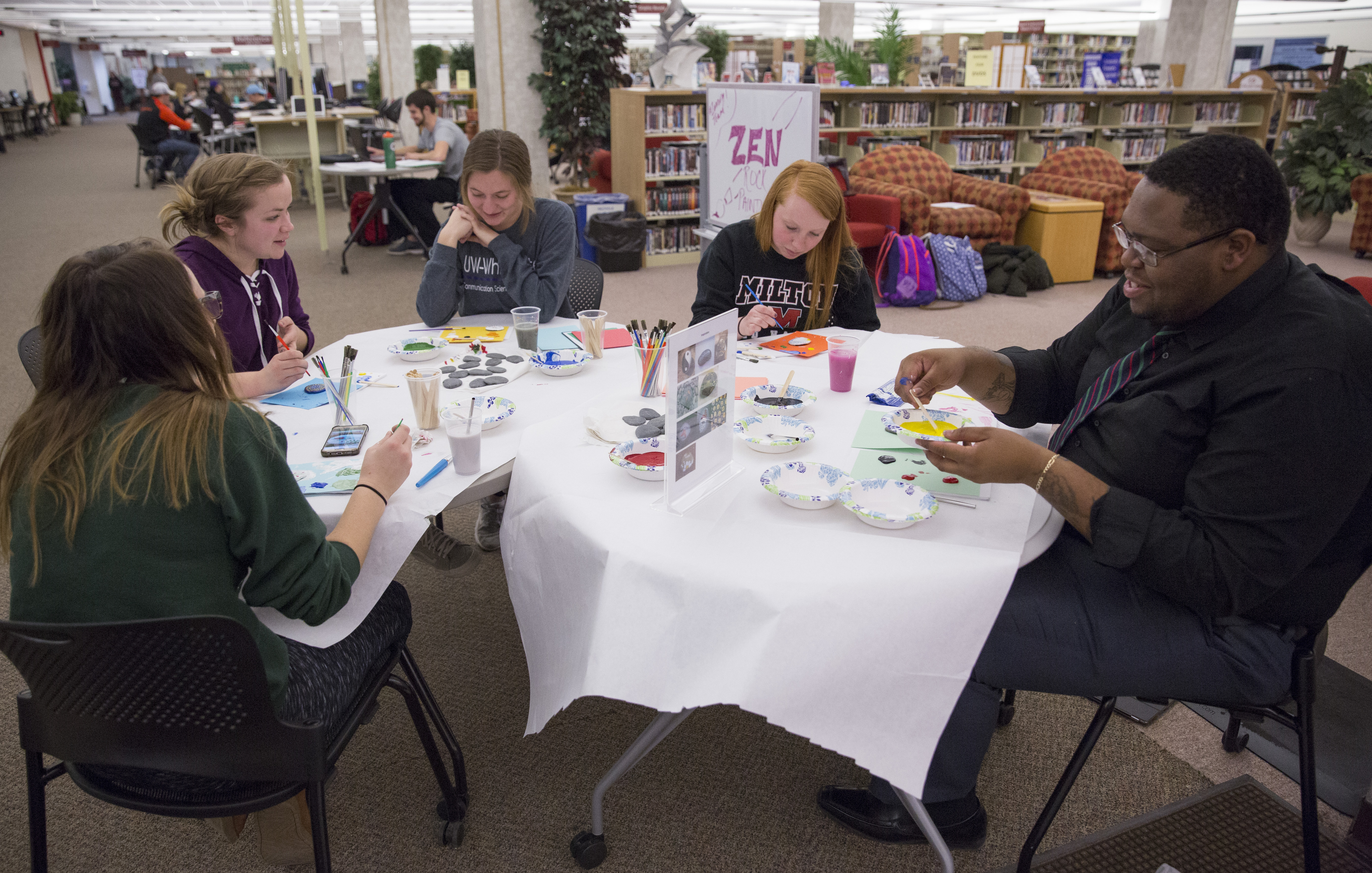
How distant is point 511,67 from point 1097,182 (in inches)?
192

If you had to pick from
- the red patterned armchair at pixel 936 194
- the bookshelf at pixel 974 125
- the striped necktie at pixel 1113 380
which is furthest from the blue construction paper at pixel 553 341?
the bookshelf at pixel 974 125

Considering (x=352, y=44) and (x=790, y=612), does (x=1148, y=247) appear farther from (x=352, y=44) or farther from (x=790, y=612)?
(x=352, y=44)

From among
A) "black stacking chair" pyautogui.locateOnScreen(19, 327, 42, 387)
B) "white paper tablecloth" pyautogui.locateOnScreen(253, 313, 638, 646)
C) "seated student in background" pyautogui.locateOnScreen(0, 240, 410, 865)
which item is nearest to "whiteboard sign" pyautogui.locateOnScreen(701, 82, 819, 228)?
"white paper tablecloth" pyautogui.locateOnScreen(253, 313, 638, 646)

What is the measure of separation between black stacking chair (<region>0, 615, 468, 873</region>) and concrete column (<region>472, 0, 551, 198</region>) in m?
6.51

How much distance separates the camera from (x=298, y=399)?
1.86 m

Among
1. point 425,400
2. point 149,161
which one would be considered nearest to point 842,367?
point 425,400

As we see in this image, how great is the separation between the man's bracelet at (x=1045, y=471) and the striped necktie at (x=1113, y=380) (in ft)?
0.59

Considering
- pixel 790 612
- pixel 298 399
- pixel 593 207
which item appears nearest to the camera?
pixel 790 612

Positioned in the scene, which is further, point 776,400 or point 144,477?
point 776,400

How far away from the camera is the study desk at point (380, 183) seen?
6.34m

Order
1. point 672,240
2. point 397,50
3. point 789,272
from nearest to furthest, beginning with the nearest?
point 789,272
point 672,240
point 397,50

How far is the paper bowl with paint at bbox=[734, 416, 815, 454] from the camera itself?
61.8 inches

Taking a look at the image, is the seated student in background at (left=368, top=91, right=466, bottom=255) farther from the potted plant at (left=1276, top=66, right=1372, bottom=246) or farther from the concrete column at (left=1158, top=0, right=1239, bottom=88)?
the concrete column at (left=1158, top=0, right=1239, bottom=88)

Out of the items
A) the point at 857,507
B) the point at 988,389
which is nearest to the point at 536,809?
the point at 857,507
